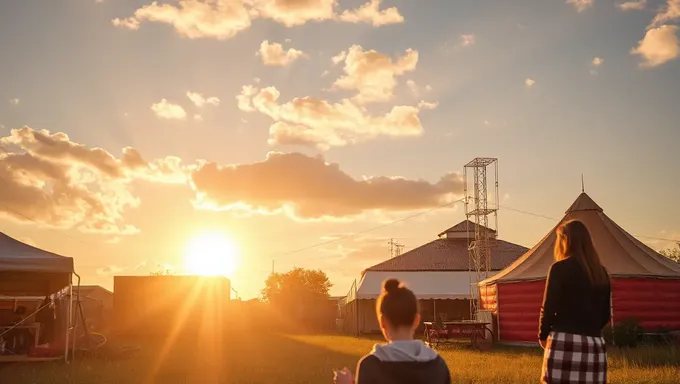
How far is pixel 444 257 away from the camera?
51.4 m

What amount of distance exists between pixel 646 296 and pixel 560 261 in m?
23.1

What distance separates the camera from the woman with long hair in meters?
6.05

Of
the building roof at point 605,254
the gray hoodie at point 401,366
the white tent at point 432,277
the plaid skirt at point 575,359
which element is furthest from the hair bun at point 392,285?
the white tent at point 432,277

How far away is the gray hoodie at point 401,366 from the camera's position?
4059mm

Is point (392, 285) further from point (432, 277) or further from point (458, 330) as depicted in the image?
point (432, 277)

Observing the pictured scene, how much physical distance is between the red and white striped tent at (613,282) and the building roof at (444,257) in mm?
17676

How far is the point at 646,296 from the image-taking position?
27.1m

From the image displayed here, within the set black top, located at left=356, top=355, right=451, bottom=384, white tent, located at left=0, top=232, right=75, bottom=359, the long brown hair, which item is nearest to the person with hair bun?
black top, located at left=356, top=355, right=451, bottom=384

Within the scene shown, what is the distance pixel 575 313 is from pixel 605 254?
2353 cm

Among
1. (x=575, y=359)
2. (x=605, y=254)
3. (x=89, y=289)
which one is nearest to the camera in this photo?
(x=575, y=359)

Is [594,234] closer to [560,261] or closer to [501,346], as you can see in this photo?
[501,346]

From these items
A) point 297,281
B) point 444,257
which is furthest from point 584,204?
point 297,281

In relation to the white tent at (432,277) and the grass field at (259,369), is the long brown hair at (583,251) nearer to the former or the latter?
the grass field at (259,369)

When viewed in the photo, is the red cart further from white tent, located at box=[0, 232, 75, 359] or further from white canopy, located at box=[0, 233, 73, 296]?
white canopy, located at box=[0, 233, 73, 296]
